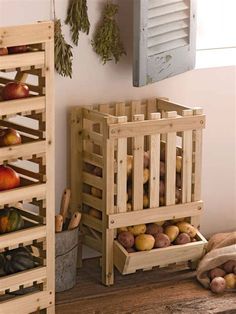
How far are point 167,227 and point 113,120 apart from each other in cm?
60

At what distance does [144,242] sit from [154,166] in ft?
1.09

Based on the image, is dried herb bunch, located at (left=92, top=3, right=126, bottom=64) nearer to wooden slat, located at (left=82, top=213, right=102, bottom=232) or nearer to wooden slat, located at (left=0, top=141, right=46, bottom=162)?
wooden slat, located at (left=82, top=213, right=102, bottom=232)

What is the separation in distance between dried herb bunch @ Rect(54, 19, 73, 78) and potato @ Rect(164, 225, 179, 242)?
0.81 metres

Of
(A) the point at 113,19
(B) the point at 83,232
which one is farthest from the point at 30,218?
(A) the point at 113,19

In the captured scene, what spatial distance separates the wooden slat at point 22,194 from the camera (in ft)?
11.0

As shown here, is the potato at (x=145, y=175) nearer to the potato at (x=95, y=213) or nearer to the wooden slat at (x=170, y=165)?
the wooden slat at (x=170, y=165)

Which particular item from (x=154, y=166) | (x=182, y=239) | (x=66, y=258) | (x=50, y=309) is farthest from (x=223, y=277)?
(x=50, y=309)

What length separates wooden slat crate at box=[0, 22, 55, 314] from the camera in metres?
3.31

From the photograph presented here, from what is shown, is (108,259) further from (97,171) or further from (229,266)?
(229,266)

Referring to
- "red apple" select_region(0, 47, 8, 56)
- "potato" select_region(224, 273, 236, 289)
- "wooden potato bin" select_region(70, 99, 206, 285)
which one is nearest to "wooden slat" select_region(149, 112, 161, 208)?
"wooden potato bin" select_region(70, 99, 206, 285)

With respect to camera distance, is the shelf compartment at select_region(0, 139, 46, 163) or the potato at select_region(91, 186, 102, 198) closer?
the shelf compartment at select_region(0, 139, 46, 163)

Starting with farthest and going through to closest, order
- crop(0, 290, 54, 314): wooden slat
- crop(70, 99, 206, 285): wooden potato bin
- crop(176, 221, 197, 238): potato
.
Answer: crop(176, 221, 197, 238): potato, crop(70, 99, 206, 285): wooden potato bin, crop(0, 290, 54, 314): wooden slat

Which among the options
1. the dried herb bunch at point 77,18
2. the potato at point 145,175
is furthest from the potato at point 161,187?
the dried herb bunch at point 77,18

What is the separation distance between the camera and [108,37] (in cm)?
425
